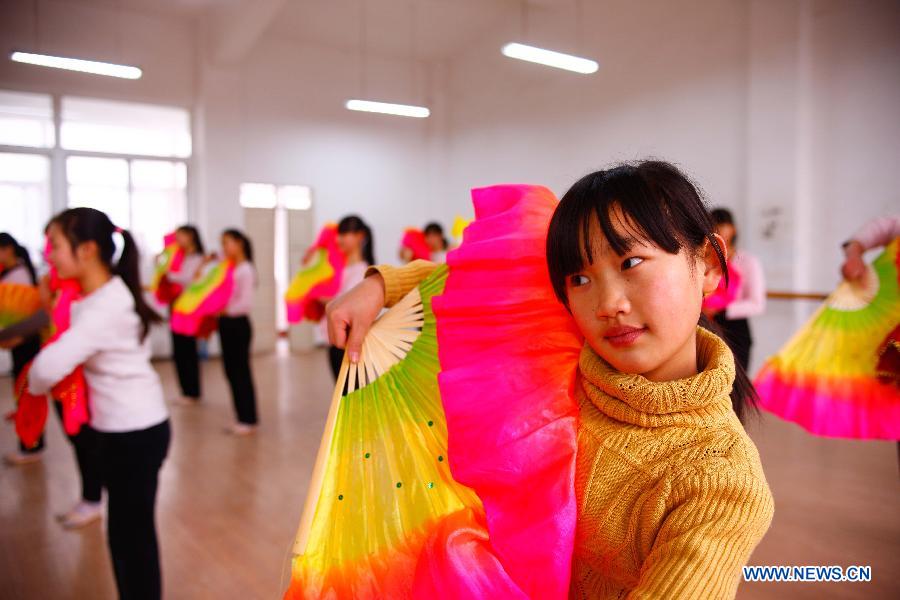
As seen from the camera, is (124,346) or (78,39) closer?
(124,346)

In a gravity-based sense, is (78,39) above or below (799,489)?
above

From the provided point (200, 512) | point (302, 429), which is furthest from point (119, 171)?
point (200, 512)

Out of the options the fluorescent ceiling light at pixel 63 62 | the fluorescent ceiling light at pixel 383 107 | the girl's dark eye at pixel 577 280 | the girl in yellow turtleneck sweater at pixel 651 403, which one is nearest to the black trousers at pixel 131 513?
the girl in yellow turtleneck sweater at pixel 651 403

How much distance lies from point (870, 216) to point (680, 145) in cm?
189

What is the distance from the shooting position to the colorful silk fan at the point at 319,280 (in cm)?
418

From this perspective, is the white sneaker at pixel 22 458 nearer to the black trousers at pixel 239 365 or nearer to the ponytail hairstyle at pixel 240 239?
the black trousers at pixel 239 365

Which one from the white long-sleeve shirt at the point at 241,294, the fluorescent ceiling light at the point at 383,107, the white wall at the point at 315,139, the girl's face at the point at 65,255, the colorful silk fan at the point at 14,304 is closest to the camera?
the girl's face at the point at 65,255

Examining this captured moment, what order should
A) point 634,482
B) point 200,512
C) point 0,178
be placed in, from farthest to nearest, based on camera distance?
point 0,178 < point 200,512 < point 634,482

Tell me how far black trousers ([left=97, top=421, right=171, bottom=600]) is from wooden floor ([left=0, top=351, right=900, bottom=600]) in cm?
40

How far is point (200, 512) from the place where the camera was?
3010 millimetres

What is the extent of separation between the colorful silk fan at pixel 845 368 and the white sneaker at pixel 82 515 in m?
3.07

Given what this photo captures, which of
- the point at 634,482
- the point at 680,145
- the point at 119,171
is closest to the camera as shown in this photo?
the point at 634,482

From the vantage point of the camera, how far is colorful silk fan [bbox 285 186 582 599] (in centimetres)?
79

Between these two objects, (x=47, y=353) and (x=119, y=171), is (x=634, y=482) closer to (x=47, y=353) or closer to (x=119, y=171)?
(x=47, y=353)
